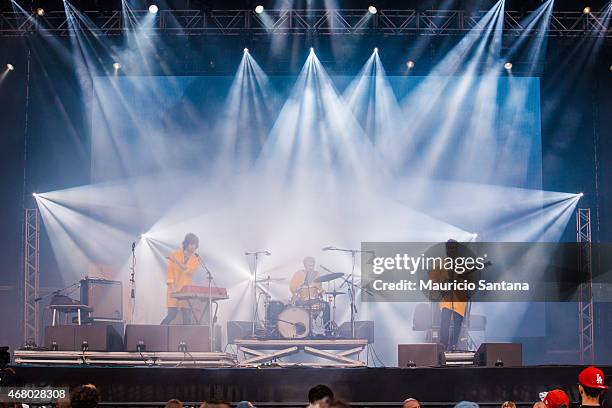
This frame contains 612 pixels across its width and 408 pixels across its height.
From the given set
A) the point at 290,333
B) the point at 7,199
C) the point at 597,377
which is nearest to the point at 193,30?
the point at 7,199

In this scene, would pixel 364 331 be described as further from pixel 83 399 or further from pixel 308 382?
pixel 83 399

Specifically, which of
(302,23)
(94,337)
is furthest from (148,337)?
(302,23)

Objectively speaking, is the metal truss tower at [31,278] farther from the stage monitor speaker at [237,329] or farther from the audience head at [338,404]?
the audience head at [338,404]

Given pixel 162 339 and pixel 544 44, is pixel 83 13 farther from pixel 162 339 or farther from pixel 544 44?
pixel 544 44

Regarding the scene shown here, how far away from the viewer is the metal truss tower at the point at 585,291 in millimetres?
14484

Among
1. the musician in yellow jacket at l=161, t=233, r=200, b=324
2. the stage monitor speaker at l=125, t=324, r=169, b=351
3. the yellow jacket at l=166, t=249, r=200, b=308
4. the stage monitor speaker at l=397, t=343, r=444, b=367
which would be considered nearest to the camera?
the stage monitor speaker at l=397, t=343, r=444, b=367

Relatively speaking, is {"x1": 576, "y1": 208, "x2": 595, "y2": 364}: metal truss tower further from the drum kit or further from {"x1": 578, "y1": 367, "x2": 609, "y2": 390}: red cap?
{"x1": 578, "y1": 367, "x2": 609, "y2": 390}: red cap

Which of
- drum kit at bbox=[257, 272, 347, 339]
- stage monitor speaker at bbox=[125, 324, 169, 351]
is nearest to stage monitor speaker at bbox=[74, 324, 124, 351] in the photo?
stage monitor speaker at bbox=[125, 324, 169, 351]

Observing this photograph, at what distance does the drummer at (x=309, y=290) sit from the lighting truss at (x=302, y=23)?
12.3 ft

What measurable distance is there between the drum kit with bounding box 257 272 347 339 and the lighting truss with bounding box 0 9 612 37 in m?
4.46

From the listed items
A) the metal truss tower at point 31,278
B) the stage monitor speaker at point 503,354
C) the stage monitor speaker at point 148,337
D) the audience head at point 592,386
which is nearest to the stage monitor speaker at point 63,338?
the stage monitor speaker at point 148,337

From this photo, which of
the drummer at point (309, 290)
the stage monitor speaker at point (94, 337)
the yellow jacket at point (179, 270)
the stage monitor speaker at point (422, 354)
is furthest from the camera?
the yellow jacket at point (179, 270)

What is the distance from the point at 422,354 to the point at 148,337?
9.93 ft

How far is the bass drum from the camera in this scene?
1166 cm
